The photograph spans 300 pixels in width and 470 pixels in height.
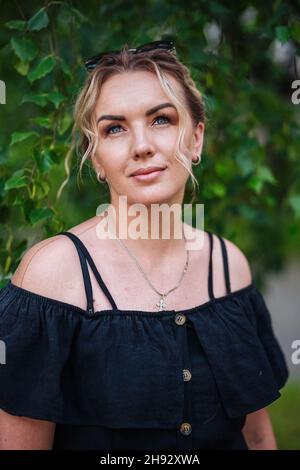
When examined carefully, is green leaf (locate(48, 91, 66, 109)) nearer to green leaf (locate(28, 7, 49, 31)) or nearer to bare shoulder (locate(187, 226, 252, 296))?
green leaf (locate(28, 7, 49, 31))

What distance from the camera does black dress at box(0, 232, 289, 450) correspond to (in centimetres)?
183

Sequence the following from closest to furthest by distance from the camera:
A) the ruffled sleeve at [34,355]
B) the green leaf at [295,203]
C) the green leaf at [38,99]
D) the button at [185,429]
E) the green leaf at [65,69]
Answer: the ruffled sleeve at [34,355], the button at [185,429], the green leaf at [38,99], the green leaf at [65,69], the green leaf at [295,203]

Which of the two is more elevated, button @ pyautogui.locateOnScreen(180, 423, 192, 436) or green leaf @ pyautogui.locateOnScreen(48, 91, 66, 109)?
green leaf @ pyautogui.locateOnScreen(48, 91, 66, 109)

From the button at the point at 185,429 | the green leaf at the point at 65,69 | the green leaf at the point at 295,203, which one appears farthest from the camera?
the green leaf at the point at 295,203

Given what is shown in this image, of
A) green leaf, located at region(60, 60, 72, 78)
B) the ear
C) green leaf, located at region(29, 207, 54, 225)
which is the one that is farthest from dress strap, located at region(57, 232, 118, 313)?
green leaf, located at region(60, 60, 72, 78)

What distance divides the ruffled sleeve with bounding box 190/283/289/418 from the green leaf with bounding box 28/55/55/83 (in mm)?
1048

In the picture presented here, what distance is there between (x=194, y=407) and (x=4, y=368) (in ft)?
2.01

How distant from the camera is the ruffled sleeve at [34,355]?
1.82 m

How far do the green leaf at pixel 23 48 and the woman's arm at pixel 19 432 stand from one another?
128cm

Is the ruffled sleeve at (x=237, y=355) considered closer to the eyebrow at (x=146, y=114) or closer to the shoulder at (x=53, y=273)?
the shoulder at (x=53, y=273)

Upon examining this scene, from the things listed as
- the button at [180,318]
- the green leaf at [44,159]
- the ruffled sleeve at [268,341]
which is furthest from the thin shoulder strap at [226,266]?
the green leaf at [44,159]

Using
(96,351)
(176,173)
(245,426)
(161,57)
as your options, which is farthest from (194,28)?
(245,426)

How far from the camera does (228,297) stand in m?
2.18

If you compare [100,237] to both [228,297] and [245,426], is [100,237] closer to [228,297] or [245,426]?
[228,297]
